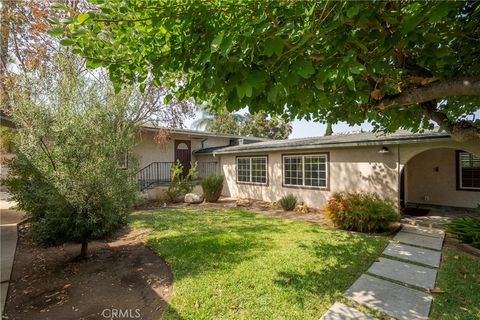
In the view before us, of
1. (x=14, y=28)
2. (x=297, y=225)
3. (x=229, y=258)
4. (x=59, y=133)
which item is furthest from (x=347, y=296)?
(x=14, y=28)

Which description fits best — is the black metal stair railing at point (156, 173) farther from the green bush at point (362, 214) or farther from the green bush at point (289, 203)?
the green bush at point (362, 214)

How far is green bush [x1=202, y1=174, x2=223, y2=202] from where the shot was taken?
39.7 feet

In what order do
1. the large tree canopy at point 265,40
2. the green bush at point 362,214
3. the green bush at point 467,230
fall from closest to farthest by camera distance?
the large tree canopy at point 265,40 < the green bush at point 467,230 < the green bush at point 362,214

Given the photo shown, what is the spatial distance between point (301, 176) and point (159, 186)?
7.40 m

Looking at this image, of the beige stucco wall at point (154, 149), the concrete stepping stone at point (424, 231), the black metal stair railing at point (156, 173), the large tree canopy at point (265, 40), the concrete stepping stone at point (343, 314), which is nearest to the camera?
the large tree canopy at point (265, 40)

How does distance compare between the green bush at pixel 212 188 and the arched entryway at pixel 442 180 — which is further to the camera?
the green bush at pixel 212 188

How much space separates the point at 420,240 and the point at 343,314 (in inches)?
165

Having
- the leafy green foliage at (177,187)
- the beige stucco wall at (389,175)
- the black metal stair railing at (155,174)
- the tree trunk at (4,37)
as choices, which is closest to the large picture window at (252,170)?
the beige stucco wall at (389,175)

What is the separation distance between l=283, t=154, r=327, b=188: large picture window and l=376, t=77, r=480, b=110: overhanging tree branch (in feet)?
19.0

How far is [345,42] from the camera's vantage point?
2475 millimetres

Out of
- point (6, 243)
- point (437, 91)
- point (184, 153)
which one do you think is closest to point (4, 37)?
point (6, 243)

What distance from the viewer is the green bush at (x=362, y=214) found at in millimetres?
6660

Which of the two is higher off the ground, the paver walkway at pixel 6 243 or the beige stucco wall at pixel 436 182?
the beige stucco wall at pixel 436 182

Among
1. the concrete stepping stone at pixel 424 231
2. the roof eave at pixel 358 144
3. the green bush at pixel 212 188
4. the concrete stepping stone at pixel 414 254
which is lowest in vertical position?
the concrete stepping stone at pixel 414 254
